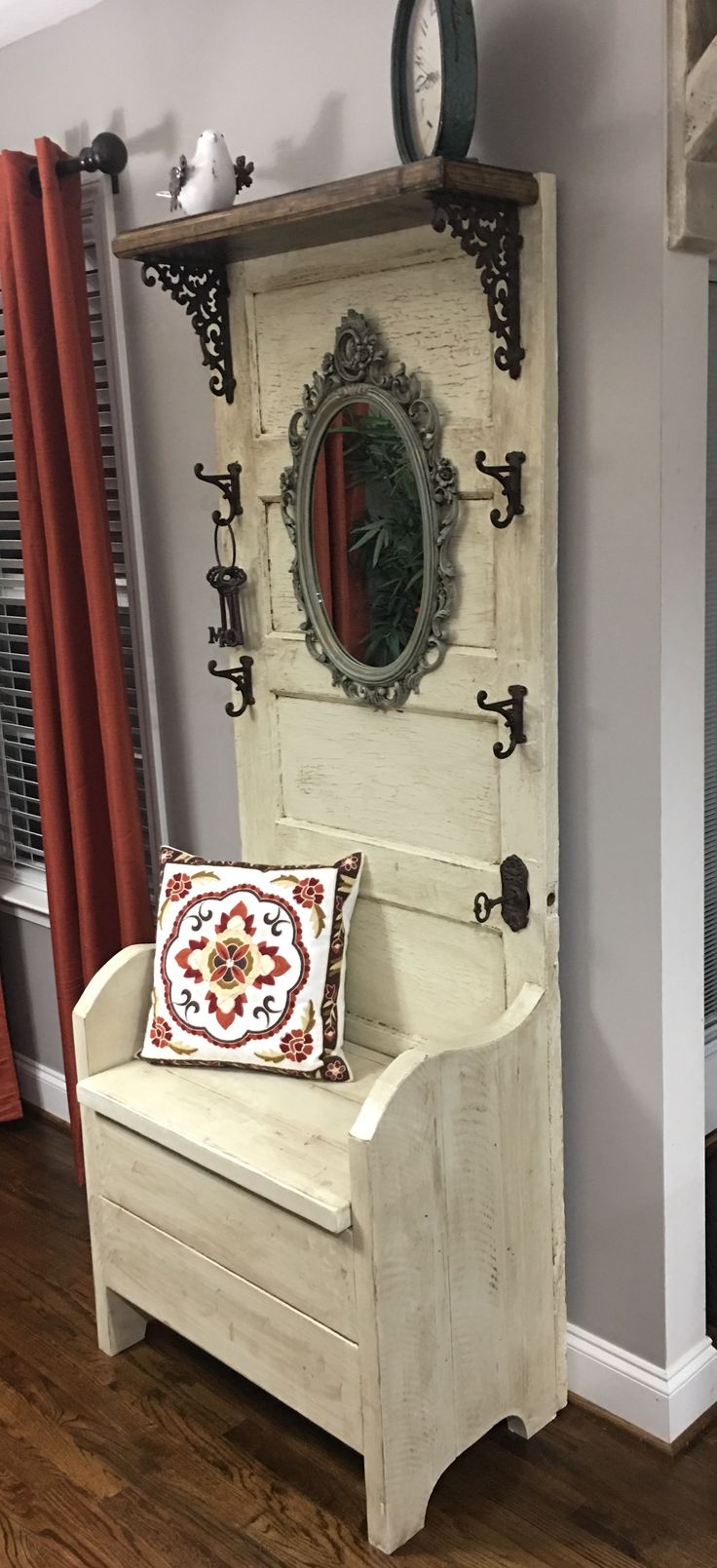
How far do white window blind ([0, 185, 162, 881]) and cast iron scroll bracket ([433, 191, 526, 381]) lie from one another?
1.01 meters

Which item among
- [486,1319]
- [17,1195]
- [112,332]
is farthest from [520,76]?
[17,1195]

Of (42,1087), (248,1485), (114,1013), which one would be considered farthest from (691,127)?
(42,1087)

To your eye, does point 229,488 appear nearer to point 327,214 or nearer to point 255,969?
point 327,214

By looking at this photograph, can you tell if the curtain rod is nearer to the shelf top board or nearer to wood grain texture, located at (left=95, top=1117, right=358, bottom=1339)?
the shelf top board

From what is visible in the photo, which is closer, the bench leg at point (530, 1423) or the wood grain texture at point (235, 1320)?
the wood grain texture at point (235, 1320)

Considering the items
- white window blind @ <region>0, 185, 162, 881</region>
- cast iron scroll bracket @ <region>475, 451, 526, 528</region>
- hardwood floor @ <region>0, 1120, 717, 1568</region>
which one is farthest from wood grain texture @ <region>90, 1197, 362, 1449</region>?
cast iron scroll bracket @ <region>475, 451, 526, 528</region>

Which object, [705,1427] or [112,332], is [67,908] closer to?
[112,332]

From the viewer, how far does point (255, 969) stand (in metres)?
2.24

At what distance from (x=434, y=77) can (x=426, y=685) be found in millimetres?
840

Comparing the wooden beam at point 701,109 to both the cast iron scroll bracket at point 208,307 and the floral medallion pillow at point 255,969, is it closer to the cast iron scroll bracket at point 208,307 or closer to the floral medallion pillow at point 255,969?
the cast iron scroll bracket at point 208,307

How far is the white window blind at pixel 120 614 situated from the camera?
2.70m

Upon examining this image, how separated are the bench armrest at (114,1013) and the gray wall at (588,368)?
75cm

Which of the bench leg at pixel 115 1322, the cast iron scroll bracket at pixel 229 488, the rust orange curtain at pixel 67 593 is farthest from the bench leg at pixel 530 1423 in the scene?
the cast iron scroll bracket at pixel 229 488

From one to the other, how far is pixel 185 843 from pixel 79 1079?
609mm
